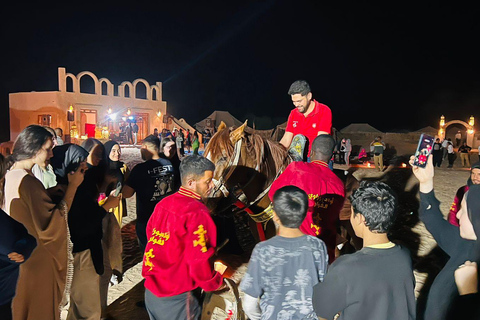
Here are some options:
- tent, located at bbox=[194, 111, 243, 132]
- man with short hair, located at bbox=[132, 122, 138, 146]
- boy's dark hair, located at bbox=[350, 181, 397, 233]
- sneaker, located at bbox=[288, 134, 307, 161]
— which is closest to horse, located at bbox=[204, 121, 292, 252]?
sneaker, located at bbox=[288, 134, 307, 161]

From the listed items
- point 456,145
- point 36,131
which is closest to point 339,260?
point 36,131

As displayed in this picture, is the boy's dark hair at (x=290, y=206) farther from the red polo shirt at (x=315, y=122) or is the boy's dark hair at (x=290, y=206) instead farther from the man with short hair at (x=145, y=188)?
the man with short hair at (x=145, y=188)

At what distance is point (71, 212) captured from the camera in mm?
3332

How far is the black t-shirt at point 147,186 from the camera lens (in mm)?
4270

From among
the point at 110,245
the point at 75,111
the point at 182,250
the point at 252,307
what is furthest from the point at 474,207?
the point at 75,111

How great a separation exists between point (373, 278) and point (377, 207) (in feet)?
1.22

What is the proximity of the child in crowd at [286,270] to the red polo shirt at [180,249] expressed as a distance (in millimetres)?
385

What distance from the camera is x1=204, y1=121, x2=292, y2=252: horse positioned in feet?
12.4

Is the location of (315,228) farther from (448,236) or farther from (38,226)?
(38,226)

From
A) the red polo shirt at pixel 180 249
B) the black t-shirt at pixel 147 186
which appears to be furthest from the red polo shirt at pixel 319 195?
the black t-shirt at pixel 147 186

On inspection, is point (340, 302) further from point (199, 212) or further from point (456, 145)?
point (456, 145)

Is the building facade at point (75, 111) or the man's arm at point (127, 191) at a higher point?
the building facade at point (75, 111)

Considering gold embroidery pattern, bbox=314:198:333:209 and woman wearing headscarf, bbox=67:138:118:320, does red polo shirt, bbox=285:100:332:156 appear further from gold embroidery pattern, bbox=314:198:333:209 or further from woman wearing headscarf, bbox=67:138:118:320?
woman wearing headscarf, bbox=67:138:118:320

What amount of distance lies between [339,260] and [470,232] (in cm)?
98
